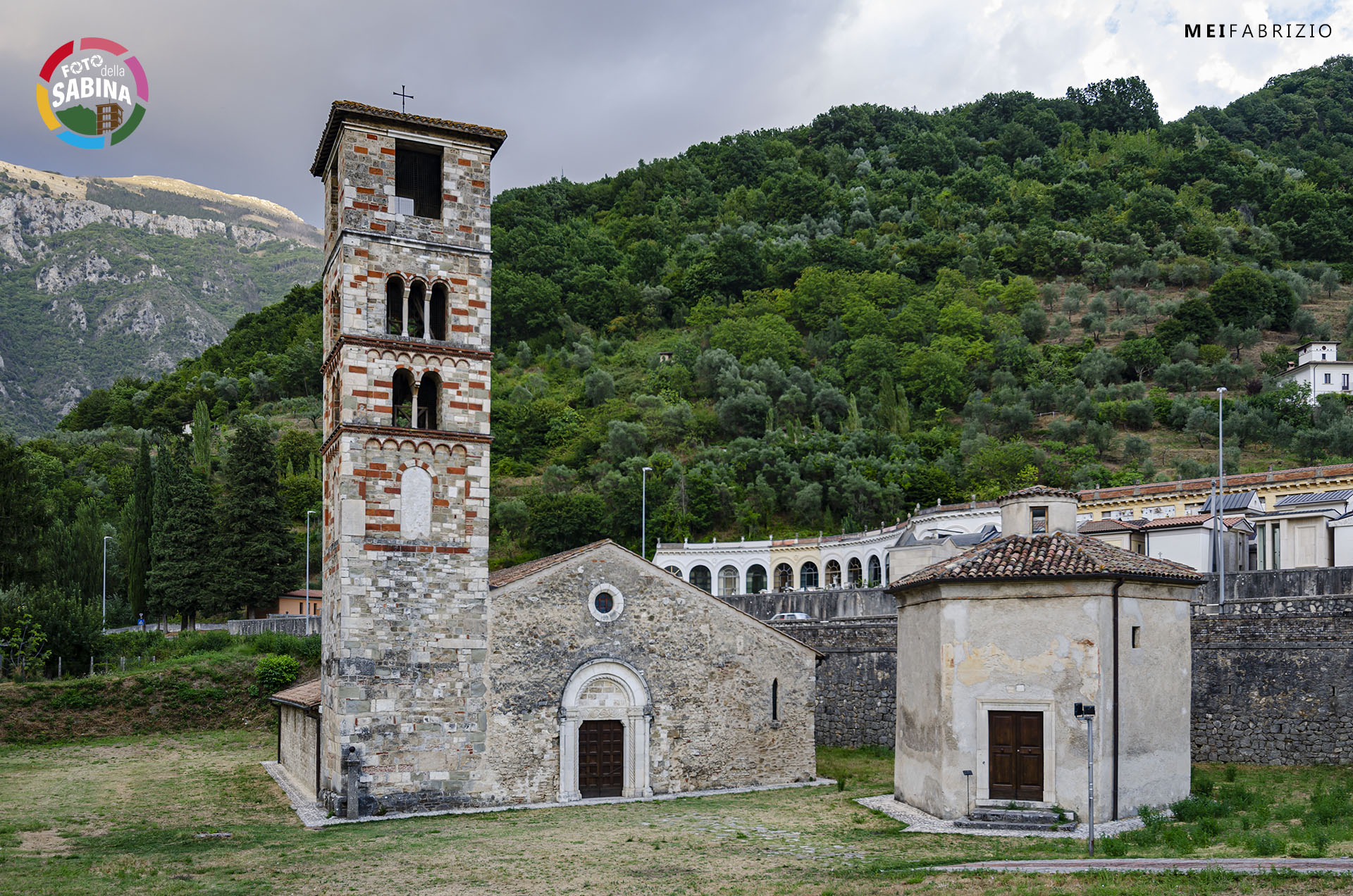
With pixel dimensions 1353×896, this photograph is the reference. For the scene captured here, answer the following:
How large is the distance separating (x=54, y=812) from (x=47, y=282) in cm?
15727

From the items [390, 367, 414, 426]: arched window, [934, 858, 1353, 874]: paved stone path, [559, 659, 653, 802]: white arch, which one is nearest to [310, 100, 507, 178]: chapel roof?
[390, 367, 414, 426]: arched window

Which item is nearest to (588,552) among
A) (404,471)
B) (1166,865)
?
(404,471)

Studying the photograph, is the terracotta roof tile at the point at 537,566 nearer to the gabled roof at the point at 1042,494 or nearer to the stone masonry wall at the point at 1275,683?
the gabled roof at the point at 1042,494

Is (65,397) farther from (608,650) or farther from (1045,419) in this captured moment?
(608,650)

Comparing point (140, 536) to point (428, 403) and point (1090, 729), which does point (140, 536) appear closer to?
point (428, 403)

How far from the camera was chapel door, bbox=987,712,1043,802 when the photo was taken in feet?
68.2

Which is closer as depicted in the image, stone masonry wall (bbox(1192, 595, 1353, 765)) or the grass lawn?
the grass lawn

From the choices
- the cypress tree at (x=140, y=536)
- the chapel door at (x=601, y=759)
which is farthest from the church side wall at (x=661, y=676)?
the cypress tree at (x=140, y=536)

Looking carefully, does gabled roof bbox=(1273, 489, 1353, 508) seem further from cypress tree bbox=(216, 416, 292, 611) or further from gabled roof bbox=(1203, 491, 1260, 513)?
cypress tree bbox=(216, 416, 292, 611)

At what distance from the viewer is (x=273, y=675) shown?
4350 cm

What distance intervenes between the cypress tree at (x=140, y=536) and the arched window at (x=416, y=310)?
127 ft

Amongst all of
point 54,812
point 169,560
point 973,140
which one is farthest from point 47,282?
point 54,812

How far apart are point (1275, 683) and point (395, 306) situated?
72.7 ft

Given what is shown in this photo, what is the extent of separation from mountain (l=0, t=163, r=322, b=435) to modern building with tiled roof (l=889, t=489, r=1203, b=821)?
415 ft
